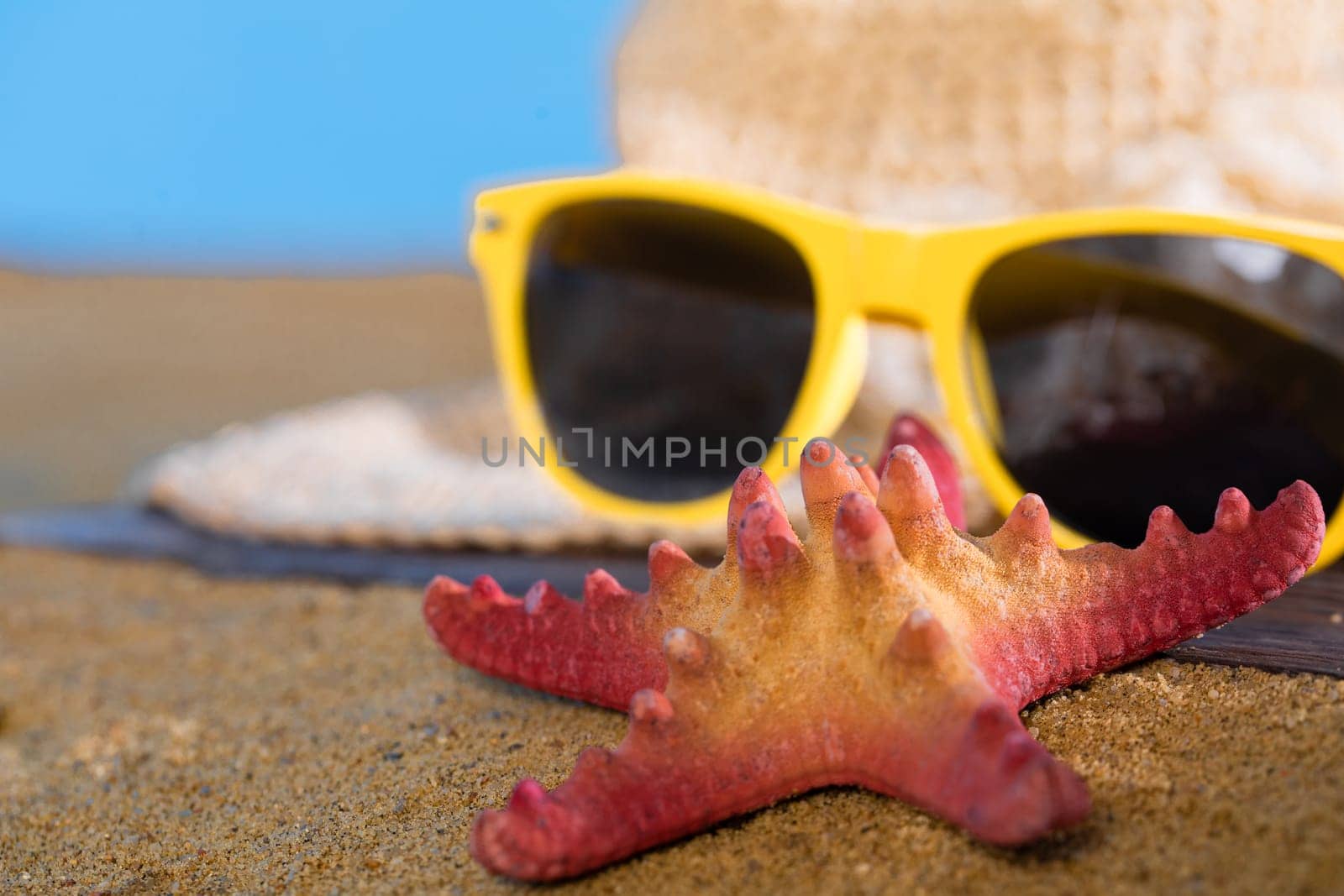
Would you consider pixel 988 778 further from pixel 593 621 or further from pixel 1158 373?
pixel 1158 373

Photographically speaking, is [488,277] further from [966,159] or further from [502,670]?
[502,670]

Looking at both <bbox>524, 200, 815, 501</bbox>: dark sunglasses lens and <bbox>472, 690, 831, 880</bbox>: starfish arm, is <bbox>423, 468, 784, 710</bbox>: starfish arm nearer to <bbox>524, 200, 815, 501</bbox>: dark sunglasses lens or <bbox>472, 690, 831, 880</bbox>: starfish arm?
<bbox>472, 690, 831, 880</bbox>: starfish arm

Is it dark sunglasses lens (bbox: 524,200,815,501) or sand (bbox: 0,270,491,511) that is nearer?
dark sunglasses lens (bbox: 524,200,815,501)

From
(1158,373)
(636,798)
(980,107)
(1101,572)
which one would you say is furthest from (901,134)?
(636,798)

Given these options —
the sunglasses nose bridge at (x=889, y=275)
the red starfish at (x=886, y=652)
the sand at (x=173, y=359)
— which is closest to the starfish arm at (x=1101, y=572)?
the red starfish at (x=886, y=652)

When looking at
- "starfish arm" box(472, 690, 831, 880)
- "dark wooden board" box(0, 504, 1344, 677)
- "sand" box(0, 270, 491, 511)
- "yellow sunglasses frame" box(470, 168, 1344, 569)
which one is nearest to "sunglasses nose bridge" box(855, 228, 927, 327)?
"yellow sunglasses frame" box(470, 168, 1344, 569)

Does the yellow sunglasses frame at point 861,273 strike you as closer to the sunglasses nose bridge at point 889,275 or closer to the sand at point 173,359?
the sunglasses nose bridge at point 889,275
